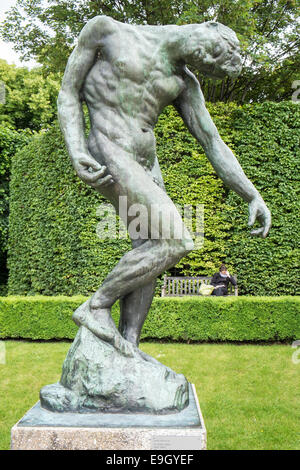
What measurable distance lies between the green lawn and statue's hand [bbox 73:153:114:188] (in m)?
2.72

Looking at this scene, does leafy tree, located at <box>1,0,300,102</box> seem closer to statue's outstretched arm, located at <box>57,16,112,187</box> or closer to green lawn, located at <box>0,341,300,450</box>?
green lawn, located at <box>0,341,300,450</box>

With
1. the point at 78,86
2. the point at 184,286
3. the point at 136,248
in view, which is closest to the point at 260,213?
the point at 136,248

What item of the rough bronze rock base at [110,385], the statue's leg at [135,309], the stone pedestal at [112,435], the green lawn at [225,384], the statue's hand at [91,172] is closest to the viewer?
the stone pedestal at [112,435]

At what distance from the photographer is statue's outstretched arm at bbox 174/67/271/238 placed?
288 cm

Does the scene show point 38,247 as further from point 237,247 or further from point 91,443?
point 91,443

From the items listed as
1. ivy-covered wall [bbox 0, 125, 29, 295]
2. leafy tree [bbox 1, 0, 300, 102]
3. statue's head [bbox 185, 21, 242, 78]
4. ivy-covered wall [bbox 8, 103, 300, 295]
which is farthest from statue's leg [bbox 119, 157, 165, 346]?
ivy-covered wall [bbox 0, 125, 29, 295]

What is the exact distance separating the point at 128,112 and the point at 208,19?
10.6m

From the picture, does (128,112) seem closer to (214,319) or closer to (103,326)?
(103,326)

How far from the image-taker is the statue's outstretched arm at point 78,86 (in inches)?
103

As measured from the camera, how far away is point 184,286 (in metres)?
10.3

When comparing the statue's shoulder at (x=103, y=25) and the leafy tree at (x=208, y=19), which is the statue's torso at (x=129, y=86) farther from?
the leafy tree at (x=208, y=19)

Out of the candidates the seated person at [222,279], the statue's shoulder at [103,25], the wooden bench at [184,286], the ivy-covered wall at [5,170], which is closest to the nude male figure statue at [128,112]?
the statue's shoulder at [103,25]

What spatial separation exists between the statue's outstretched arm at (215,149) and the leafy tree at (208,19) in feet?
29.6
